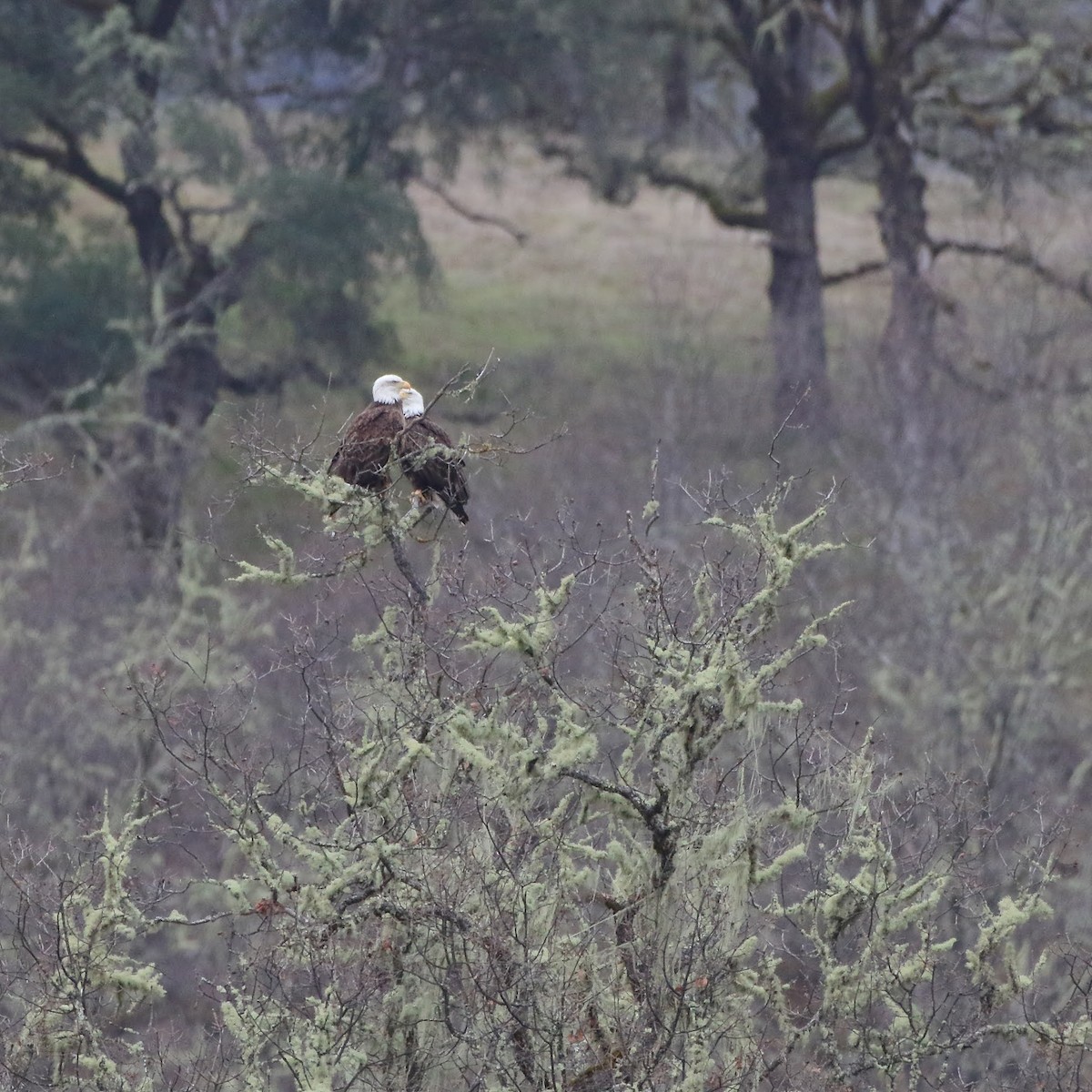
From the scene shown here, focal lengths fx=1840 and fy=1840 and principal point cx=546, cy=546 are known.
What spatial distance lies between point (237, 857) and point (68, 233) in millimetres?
12013

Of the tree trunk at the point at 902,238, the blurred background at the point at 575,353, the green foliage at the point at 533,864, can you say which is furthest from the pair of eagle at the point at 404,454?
the tree trunk at the point at 902,238

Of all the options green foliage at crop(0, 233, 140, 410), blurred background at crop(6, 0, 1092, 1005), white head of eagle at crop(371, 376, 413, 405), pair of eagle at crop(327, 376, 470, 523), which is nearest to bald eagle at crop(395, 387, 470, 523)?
pair of eagle at crop(327, 376, 470, 523)

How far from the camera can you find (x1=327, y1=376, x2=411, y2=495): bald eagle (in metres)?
6.33

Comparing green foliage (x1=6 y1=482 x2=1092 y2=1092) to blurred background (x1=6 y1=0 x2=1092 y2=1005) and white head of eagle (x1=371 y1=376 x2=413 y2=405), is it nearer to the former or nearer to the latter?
white head of eagle (x1=371 y1=376 x2=413 y2=405)

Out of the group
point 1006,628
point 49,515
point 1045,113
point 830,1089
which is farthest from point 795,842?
point 1045,113

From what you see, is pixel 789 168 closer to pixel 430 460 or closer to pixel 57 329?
pixel 57 329

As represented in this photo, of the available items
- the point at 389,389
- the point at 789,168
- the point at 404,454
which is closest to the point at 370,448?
the point at 404,454

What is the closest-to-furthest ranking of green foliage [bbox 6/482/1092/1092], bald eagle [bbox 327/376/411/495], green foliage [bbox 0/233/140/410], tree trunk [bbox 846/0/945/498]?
green foliage [bbox 6/482/1092/1092] < bald eagle [bbox 327/376/411/495] < tree trunk [bbox 846/0/945/498] < green foliage [bbox 0/233/140/410]

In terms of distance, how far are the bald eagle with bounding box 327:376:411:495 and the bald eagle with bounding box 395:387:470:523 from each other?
6 cm

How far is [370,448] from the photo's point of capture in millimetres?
6781

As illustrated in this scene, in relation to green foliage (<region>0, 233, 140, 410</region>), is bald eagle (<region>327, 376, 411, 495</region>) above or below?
above

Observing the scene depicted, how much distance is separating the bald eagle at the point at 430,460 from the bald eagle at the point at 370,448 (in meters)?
0.06

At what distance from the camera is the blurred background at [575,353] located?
1664 cm

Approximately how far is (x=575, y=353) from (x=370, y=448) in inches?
879
